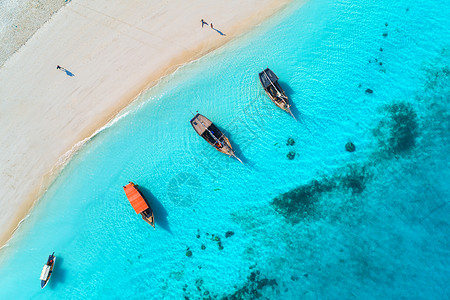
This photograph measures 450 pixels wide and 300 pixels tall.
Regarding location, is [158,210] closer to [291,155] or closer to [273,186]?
[273,186]

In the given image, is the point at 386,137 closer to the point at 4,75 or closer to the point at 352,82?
the point at 352,82

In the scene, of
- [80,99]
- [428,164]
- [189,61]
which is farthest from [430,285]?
[80,99]

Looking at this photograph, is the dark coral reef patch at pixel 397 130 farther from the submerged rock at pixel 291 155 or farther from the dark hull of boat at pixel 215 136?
the dark hull of boat at pixel 215 136

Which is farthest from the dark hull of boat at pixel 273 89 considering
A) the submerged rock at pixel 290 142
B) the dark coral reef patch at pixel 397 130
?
the dark coral reef patch at pixel 397 130

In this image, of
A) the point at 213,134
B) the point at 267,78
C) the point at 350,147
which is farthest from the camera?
the point at 350,147

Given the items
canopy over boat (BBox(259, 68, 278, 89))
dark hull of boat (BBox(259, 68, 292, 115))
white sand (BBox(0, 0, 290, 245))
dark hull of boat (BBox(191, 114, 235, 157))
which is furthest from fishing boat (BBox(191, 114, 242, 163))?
canopy over boat (BBox(259, 68, 278, 89))

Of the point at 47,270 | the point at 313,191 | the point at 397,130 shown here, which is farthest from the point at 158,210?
the point at 397,130
